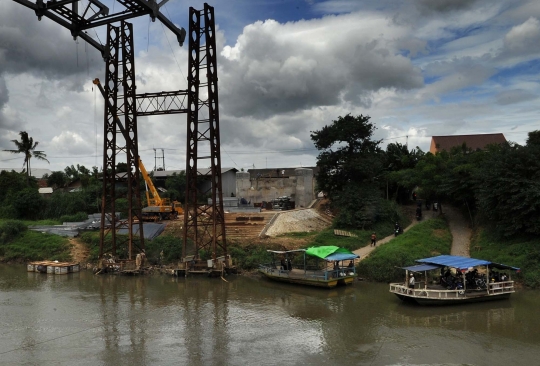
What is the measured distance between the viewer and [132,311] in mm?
19391

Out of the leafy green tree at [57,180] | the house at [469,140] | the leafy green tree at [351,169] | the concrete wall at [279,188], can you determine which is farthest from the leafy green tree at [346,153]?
the leafy green tree at [57,180]

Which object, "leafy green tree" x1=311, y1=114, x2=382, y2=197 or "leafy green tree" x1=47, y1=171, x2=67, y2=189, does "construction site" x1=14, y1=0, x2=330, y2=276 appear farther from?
"leafy green tree" x1=47, y1=171, x2=67, y2=189

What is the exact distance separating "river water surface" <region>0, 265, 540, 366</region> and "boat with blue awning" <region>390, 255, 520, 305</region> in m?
0.39

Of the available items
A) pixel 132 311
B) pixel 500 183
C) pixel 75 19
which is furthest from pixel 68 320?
pixel 500 183

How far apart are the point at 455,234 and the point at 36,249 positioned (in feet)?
99.8

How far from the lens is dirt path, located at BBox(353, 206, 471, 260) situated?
1097 inches

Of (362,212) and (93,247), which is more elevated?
(362,212)

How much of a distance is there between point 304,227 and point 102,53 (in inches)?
741

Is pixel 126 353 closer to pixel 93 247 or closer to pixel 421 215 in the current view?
pixel 93 247

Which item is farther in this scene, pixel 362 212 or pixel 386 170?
pixel 386 170

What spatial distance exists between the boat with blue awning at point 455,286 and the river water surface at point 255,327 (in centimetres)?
39

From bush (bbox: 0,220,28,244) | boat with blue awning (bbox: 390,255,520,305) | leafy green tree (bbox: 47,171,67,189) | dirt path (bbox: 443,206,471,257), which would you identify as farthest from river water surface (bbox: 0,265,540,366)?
leafy green tree (bbox: 47,171,67,189)

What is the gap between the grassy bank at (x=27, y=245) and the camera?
33.1 metres

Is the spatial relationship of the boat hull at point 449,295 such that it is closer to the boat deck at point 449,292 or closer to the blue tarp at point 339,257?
the boat deck at point 449,292
